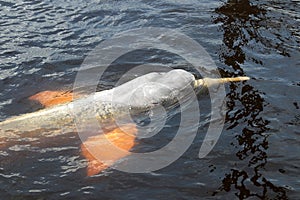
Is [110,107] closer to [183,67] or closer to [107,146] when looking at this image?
[107,146]

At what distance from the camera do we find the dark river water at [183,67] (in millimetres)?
5742

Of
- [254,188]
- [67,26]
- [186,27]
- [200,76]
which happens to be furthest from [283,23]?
[254,188]

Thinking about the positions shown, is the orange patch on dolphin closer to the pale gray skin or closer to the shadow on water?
the pale gray skin

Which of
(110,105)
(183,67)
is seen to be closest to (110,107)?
(110,105)

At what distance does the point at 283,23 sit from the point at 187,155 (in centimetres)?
466

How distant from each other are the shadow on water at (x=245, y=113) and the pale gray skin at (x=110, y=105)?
84cm

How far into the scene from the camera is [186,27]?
974cm

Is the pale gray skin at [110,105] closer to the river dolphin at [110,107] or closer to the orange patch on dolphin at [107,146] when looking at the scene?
the river dolphin at [110,107]

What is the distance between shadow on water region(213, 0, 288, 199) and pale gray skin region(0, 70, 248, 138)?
843 millimetres

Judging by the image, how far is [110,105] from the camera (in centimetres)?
689

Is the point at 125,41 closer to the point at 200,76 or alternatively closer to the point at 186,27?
the point at 186,27

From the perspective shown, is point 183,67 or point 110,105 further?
point 183,67

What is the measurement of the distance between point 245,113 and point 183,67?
1.73 m

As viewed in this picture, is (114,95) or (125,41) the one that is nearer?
(114,95)
